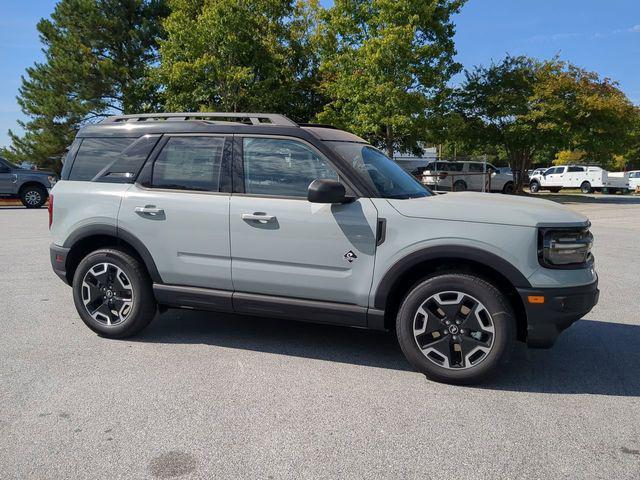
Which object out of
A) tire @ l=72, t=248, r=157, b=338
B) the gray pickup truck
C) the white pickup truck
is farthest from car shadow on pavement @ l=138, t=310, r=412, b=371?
the white pickup truck

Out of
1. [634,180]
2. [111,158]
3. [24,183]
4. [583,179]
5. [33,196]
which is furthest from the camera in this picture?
[634,180]

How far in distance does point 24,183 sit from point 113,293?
673 inches

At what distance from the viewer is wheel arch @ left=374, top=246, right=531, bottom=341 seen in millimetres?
3543

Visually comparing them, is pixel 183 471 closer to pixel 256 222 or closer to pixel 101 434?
pixel 101 434

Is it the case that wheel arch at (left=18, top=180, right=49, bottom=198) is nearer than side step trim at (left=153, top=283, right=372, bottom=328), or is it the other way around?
side step trim at (left=153, top=283, right=372, bottom=328)

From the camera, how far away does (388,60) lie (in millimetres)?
22625

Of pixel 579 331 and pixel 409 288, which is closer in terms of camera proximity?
pixel 409 288

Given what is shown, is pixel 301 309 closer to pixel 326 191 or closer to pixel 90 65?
pixel 326 191

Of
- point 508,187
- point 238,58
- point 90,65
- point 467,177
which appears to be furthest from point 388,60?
point 90,65

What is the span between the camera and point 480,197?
416 cm

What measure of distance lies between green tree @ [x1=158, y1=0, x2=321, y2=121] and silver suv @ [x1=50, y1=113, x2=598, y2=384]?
68.5 ft

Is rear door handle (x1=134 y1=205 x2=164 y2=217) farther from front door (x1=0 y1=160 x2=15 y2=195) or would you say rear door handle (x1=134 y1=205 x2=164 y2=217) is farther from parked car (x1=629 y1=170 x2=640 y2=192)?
parked car (x1=629 y1=170 x2=640 y2=192)

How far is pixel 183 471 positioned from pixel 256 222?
1935mm

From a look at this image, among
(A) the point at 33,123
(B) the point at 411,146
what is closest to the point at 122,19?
(A) the point at 33,123
